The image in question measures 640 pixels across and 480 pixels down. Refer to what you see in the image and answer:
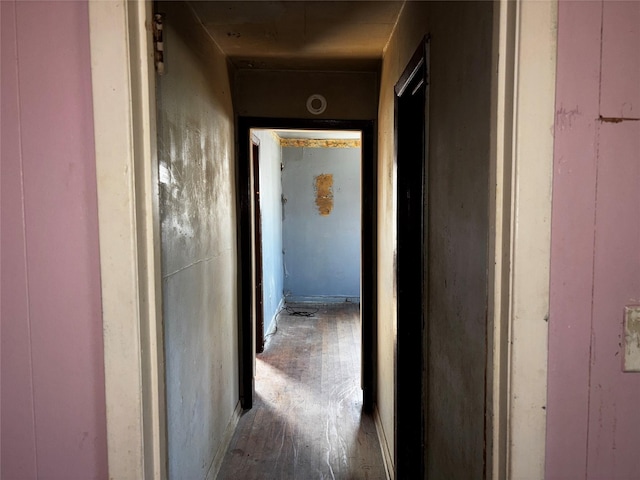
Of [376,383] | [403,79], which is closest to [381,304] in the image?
[376,383]

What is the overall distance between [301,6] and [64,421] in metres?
1.98

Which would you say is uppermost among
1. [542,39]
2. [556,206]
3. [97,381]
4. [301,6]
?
[301,6]

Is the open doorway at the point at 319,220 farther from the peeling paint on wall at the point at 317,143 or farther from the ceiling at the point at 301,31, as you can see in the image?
the ceiling at the point at 301,31

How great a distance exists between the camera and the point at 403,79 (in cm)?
208

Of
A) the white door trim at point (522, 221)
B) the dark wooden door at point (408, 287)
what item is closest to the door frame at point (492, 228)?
the white door trim at point (522, 221)

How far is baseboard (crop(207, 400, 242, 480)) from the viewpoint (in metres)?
2.52

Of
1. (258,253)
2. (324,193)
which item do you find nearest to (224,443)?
(258,253)

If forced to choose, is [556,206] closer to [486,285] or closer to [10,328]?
[486,285]

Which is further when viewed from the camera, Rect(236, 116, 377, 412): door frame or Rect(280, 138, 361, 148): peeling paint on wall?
Rect(280, 138, 361, 148): peeling paint on wall

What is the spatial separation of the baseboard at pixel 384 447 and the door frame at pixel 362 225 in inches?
8.6

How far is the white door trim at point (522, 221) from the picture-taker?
0.83m

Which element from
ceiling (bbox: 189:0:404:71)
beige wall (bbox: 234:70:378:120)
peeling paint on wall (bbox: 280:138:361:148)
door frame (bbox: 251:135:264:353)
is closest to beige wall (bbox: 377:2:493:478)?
ceiling (bbox: 189:0:404:71)

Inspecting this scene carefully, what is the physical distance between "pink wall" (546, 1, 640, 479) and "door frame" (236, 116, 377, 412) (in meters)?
2.45

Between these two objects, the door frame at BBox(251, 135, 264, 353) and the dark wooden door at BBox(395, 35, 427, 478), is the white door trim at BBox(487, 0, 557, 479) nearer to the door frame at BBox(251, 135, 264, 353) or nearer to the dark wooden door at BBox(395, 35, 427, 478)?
the dark wooden door at BBox(395, 35, 427, 478)
